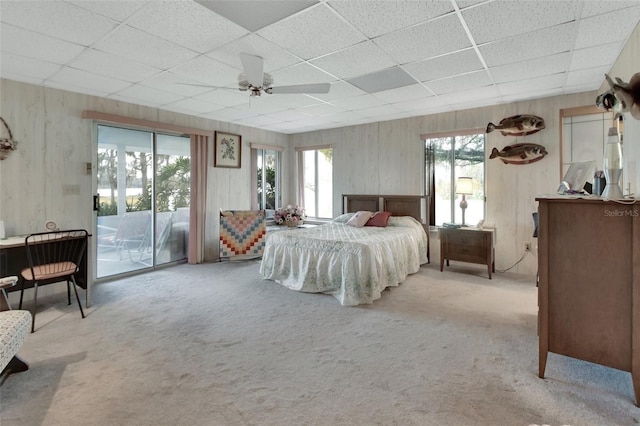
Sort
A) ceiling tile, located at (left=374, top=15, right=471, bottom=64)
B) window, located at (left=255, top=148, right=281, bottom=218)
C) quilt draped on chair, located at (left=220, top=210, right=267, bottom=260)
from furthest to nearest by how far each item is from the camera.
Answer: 1. window, located at (left=255, top=148, right=281, bottom=218)
2. quilt draped on chair, located at (left=220, top=210, right=267, bottom=260)
3. ceiling tile, located at (left=374, top=15, right=471, bottom=64)

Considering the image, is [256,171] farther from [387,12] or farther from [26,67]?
[387,12]

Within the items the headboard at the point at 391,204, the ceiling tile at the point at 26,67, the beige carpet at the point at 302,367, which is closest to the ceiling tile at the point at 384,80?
the headboard at the point at 391,204

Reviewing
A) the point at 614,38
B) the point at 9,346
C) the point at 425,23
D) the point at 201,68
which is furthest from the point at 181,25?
the point at 614,38

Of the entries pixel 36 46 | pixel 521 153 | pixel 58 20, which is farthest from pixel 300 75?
pixel 521 153

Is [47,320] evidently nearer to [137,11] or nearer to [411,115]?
[137,11]

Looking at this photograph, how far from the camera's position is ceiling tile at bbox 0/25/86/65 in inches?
101

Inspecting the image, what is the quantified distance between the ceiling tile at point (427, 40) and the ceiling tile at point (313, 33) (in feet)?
1.01

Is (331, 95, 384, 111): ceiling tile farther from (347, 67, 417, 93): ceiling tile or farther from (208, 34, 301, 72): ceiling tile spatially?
(208, 34, 301, 72): ceiling tile

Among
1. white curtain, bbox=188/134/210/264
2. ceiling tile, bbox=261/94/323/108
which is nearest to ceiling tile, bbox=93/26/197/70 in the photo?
ceiling tile, bbox=261/94/323/108

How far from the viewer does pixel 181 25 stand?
2.44 m

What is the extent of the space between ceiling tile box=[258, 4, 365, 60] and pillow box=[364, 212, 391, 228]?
2.93 meters

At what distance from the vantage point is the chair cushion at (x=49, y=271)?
3.02 metres

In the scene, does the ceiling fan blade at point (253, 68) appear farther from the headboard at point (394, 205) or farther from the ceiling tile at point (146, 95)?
the headboard at point (394, 205)

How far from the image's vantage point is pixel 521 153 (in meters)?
4.52
